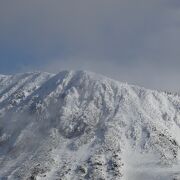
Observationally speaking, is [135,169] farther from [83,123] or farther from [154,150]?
[83,123]

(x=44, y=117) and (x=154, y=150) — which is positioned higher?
(x=44, y=117)

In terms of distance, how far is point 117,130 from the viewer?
575 feet

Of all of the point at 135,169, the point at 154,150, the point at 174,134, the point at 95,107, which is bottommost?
the point at 135,169

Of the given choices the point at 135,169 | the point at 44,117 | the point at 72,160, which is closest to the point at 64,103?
the point at 44,117

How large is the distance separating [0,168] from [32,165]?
11266mm

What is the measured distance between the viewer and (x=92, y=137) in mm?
173625

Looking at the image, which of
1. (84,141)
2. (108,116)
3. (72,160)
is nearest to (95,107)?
(108,116)

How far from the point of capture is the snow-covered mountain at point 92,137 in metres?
156

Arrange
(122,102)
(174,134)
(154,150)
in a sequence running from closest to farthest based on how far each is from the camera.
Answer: (154,150), (174,134), (122,102)

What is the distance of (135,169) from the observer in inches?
6107

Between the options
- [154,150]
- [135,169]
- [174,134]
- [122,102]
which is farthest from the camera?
[122,102]

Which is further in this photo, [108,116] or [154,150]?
[108,116]

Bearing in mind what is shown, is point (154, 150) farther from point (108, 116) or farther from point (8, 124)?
point (8, 124)

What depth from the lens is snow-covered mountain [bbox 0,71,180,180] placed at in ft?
513
